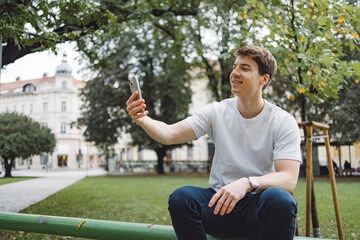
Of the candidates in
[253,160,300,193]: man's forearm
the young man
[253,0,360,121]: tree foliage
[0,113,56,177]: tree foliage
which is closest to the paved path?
Answer: [0,113,56,177]: tree foliage

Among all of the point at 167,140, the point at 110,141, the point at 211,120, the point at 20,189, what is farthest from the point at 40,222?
the point at 110,141

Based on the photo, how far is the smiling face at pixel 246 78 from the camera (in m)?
1.95

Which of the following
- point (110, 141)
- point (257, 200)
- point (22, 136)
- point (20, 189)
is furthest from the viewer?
point (110, 141)

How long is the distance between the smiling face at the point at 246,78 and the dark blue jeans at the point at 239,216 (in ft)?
2.04

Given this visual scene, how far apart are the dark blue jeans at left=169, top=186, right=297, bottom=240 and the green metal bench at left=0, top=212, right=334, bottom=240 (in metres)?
0.09

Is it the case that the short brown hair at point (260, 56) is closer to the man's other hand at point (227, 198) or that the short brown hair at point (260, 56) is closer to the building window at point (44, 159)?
the man's other hand at point (227, 198)

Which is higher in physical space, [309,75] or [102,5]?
[102,5]

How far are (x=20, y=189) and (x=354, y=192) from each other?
4.42 m

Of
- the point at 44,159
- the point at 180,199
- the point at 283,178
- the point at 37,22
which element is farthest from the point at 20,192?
the point at 283,178

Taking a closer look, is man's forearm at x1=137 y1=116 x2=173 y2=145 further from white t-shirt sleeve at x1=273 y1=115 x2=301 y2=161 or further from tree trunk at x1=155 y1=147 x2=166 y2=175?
tree trunk at x1=155 y1=147 x2=166 y2=175

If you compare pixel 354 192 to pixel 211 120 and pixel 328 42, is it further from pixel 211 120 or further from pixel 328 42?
pixel 211 120

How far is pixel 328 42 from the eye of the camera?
3.27m

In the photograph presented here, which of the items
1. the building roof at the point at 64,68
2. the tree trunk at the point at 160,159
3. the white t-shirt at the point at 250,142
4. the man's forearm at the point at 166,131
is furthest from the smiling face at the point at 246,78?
the tree trunk at the point at 160,159

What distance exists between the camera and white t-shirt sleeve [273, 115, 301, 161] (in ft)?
5.81
